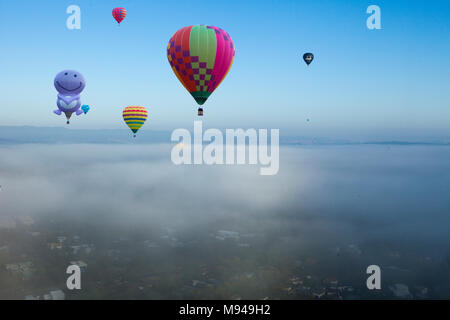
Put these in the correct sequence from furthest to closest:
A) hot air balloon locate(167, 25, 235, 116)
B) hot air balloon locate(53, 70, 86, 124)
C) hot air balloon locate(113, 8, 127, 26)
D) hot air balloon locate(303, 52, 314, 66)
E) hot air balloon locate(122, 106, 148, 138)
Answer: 1. hot air balloon locate(122, 106, 148, 138)
2. hot air balloon locate(303, 52, 314, 66)
3. hot air balloon locate(113, 8, 127, 26)
4. hot air balloon locate(53, 70, 86, 124)
5. hot air balloon locate(167, 25, 235, 116)

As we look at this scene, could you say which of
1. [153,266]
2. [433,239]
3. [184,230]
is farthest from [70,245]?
[433,239]

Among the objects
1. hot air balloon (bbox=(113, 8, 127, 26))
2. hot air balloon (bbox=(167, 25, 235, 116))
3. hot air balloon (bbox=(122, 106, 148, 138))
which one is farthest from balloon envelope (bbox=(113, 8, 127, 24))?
hot air balloon (bbox=(167, 25, 235, 116))

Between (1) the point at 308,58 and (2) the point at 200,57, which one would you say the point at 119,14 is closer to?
(2) the point at 200,57

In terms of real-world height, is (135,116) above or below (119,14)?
below

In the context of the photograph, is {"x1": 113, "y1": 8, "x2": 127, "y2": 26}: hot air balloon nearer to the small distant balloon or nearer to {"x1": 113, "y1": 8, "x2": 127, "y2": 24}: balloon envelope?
{"x1": 113, "y1": 8, "x2": 127, "y2": 24}: balloon envelope

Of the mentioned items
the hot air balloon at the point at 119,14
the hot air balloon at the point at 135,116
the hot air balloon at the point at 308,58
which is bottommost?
the hot air balloon at the point at 135,116

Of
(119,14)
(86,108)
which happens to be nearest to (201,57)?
(119,14)

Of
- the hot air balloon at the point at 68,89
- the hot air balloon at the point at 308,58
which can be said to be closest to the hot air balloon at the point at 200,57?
the hot air balloon at the point at 68,89

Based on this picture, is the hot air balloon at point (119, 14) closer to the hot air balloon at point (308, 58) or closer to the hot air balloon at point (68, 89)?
the hot air balloon at point (68, 89)
